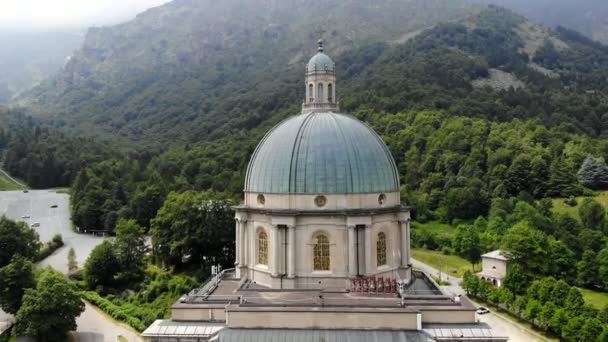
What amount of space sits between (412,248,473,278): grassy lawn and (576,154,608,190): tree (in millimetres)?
39347

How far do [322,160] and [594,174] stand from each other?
9198cm

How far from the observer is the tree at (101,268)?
7288 cm

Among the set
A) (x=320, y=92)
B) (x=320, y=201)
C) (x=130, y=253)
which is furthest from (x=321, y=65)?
(x=130, y=253)

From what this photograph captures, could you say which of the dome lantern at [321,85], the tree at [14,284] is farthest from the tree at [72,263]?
the dome lantern at [321,85]

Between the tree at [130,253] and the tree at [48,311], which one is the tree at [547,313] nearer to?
the tree at [48,311]

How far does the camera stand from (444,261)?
8906 cm

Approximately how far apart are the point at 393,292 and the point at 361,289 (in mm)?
2006

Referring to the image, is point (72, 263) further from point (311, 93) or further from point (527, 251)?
point (527, 251)

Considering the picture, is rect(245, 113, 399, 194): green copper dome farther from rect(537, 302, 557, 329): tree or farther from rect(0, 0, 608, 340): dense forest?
rect(0, 0, 608, 340): dense forest

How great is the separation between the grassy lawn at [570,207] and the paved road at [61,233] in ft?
257

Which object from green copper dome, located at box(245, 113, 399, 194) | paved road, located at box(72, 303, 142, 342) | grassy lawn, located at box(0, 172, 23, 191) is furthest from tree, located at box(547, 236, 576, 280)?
grassy lawn, located at box(0, 172, 23, 191)

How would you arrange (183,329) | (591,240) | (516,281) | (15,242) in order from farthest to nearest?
(591,240)
(15,242)
(516,281)
(183,329)

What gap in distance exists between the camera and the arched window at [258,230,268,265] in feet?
132

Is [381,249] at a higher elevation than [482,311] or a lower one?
higher
